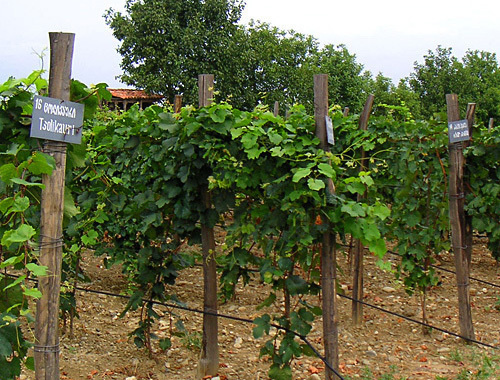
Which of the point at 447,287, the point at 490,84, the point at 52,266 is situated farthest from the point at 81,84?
the point at 490,84

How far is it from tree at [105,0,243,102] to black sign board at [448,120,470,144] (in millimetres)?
19494

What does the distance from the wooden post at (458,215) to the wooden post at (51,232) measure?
365 centimetres

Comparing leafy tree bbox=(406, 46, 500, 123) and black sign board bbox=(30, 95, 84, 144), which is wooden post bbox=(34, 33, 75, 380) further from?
leafy tree bbox=(406, 46, 500, 123)

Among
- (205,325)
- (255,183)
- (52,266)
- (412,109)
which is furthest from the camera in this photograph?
(412,109)

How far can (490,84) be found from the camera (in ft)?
113

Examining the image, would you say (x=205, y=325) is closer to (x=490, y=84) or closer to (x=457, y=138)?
(x=457, y=138)

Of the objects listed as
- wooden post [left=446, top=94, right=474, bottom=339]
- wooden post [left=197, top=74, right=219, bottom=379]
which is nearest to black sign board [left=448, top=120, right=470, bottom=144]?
wooden post [left=446, top=94, right=474, bottom=339]

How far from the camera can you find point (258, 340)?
210 inches

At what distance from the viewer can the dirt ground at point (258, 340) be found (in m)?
4.64

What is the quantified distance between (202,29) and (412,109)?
12471mm

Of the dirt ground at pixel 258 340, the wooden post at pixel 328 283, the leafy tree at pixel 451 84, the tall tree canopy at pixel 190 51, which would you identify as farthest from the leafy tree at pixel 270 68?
the wooden post at pixel 328 283

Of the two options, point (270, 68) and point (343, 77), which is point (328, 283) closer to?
point (270, 68)

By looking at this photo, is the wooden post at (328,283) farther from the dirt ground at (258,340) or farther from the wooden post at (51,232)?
the wooden post at (51,232)

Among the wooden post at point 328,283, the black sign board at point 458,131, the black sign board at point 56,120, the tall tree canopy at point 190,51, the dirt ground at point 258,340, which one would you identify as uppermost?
the tall tree canopy at point 190,51
